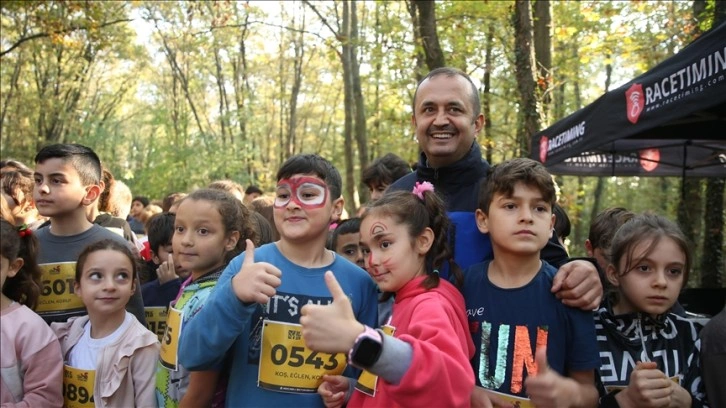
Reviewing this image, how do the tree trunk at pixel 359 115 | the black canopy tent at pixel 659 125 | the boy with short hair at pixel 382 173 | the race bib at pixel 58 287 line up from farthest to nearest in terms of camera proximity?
the tree trunk at pixel 359 115 → the boy with short hair at pixel 382 173 → the black canopy tent at pixel 659 125 → the race bib at pixel 58 287

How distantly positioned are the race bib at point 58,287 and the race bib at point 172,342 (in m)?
0.70

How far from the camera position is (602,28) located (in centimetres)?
1455

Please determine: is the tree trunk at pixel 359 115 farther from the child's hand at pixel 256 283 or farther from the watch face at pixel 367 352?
the watch face at pixel 367 352

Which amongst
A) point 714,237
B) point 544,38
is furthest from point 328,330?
point 714,237

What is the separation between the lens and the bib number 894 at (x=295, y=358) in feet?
7.77

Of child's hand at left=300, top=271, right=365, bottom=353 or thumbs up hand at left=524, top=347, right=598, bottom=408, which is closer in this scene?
child's hand at left=300, top=271, right=365, bottom=353

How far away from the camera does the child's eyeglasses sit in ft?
8.30

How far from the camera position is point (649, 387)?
2.34 meters

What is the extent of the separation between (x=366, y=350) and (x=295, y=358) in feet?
2.23

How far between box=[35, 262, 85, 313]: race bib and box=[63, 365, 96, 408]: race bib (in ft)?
1.42

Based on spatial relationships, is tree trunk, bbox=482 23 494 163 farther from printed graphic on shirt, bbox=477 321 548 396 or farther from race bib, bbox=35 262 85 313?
printed graphic on shirt, bbox=477 321 548 396

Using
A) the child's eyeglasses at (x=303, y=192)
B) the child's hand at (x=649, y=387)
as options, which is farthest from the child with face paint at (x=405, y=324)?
the child's hand at (x=649, y=387)

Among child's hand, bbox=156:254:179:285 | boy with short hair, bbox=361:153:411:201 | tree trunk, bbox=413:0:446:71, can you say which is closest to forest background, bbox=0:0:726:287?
tree trunk, bbox=413:0:446:71

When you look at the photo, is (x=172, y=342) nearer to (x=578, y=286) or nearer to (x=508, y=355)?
(x=508, y=355)
